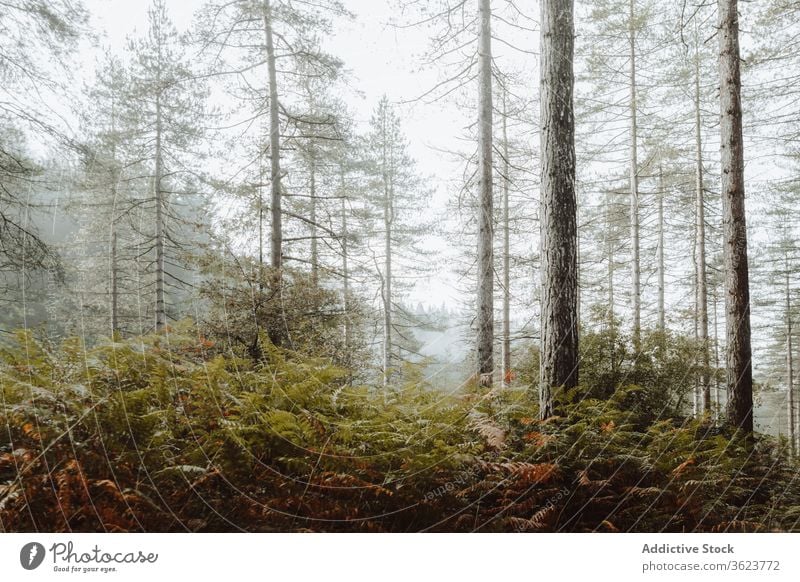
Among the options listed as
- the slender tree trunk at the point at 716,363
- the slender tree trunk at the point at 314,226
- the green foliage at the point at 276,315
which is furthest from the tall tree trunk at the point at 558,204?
the slender tree trunk at the point at 314,226

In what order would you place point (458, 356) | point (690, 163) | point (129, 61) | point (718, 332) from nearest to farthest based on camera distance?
point (129, 61) → point (458, 356) → point (718, 332) → point (690, 163)

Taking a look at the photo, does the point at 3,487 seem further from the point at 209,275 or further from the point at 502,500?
the point at 502,500

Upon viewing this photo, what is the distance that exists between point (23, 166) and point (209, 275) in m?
1.38

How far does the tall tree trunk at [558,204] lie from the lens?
3311mm

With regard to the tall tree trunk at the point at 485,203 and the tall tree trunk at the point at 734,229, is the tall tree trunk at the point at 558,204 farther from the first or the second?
the tall tree trunk at the point at 734,229

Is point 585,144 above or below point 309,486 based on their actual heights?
above

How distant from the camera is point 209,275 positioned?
3.46 meters

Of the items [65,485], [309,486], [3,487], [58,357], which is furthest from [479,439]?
[58,357]

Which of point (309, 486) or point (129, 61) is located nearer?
point (309, 486)

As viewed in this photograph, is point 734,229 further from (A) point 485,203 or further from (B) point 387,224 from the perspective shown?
(B) point 387,224
